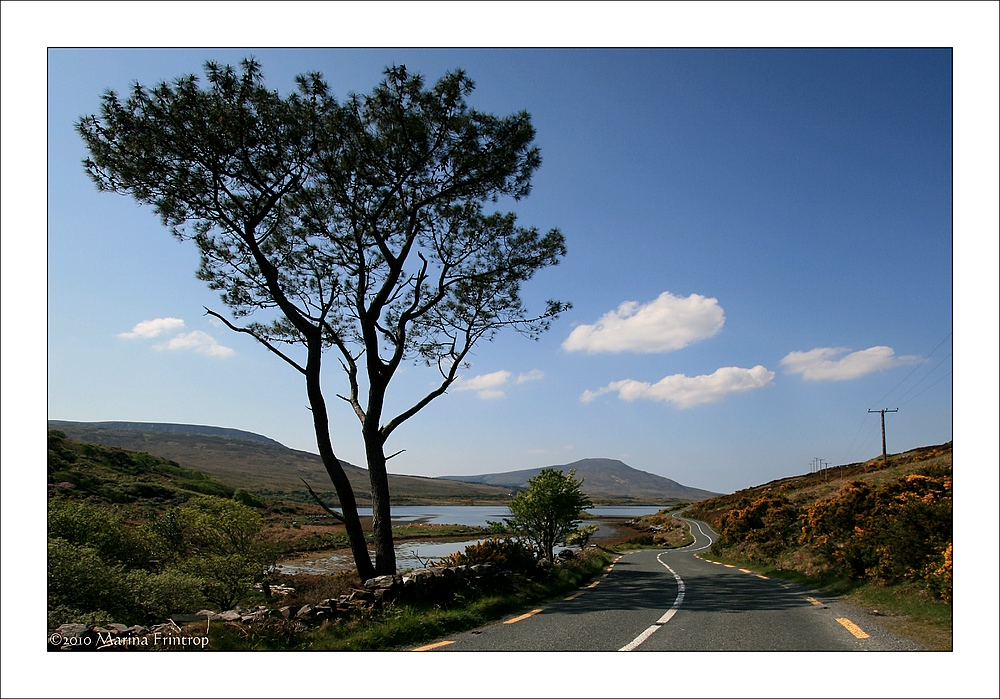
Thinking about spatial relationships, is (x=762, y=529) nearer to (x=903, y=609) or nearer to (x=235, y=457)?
(x=903, y=609)

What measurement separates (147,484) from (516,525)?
31.6 metres

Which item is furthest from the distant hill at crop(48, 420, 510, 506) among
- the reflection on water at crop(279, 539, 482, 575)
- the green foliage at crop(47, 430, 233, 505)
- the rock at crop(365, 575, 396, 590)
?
the rock at crop(365, 575, 396, 590)

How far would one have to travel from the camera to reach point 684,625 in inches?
317

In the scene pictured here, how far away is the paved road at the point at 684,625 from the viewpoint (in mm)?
6930

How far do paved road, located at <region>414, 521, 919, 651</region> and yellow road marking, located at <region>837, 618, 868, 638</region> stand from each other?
1 cm

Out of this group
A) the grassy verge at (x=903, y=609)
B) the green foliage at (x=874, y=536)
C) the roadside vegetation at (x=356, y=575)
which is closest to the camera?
the grassy verge at (x=903, y=609)

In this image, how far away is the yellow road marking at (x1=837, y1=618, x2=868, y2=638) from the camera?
740cm

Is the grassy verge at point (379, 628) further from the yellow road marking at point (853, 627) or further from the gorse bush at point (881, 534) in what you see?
the gorse bush at point (881, 534)

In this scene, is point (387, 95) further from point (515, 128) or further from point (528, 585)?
point (528, 585)

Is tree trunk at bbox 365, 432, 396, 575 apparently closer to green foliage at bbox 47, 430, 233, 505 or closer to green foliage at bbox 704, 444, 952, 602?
green foliage at bbox 704, 444, 952, 602

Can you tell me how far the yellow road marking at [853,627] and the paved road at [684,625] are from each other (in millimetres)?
11

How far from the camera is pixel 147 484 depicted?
3953cm

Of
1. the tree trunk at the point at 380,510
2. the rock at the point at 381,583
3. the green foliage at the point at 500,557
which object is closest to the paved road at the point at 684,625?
the green foliage at the point at 500,557
